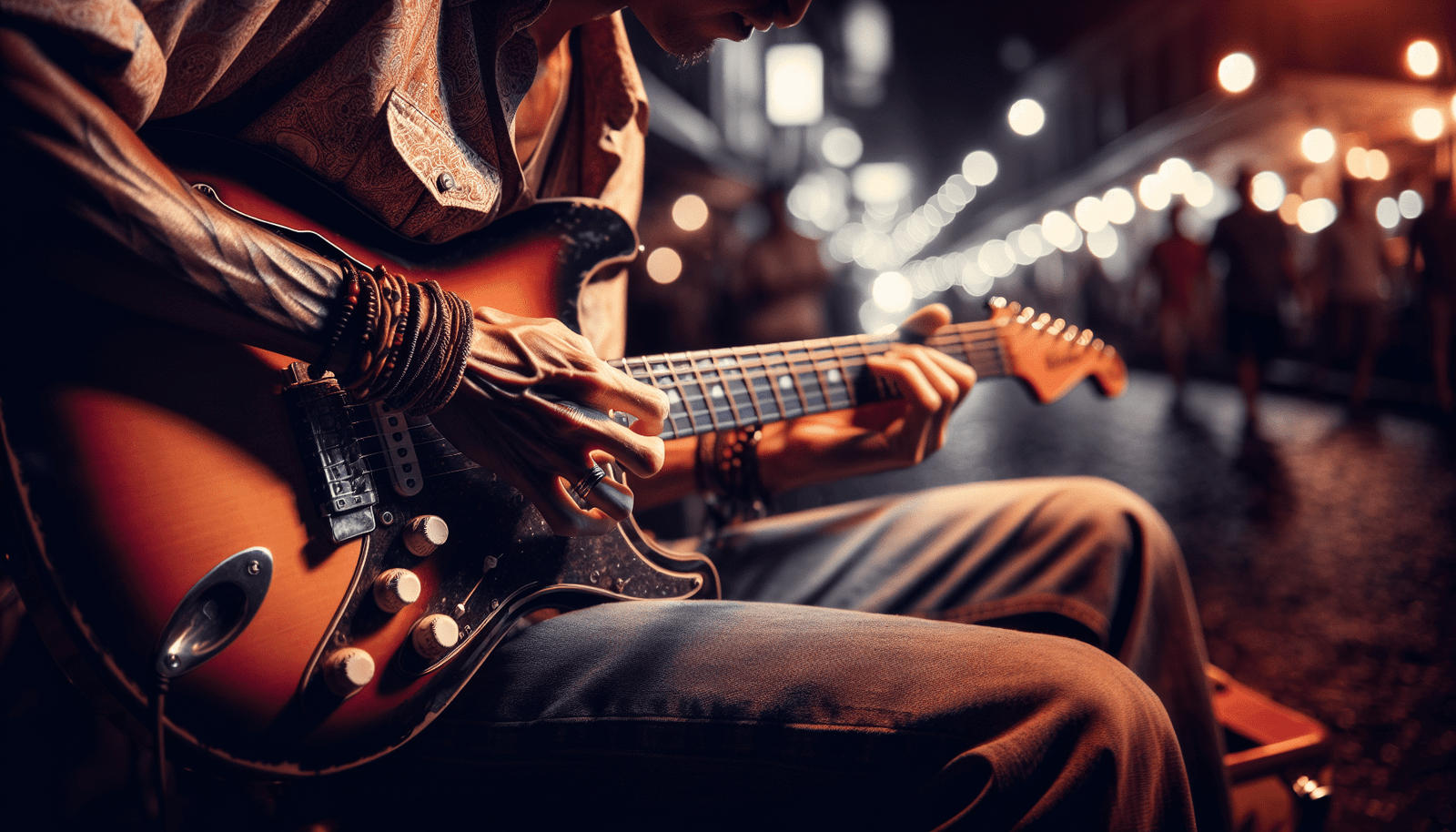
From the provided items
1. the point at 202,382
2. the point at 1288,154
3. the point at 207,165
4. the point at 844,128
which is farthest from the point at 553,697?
the point at 844,128

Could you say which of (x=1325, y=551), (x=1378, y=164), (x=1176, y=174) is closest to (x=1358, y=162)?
(x=1378, y=164)

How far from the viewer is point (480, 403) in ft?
2.50

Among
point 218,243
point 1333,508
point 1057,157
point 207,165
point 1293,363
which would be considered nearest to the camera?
point 218,243

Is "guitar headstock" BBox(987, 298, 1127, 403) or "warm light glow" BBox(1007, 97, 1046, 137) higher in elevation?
"warm light glow" BBox(1007, 97, 1046, 137)

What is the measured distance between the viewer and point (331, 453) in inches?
29.4

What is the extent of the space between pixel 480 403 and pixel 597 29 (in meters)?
0.75

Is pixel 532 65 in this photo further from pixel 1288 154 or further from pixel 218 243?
pixel 1288 154

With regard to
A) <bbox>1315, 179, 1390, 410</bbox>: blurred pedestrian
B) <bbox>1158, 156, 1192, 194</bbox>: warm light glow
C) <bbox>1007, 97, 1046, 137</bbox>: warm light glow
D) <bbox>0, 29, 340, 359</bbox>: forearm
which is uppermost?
<bbox>1007, 97, 1046, 137</bbox>: warm light glow

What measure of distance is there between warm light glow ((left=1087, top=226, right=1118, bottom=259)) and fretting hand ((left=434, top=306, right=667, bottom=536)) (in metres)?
18.8

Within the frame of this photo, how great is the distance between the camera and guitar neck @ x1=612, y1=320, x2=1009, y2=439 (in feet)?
3.33

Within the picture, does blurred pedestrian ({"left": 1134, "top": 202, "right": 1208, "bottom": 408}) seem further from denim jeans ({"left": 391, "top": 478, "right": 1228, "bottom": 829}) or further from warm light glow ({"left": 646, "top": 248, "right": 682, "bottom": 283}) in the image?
denim jeans ({"left": 391, "top": 478, "right": 1228, "bottom": 829})

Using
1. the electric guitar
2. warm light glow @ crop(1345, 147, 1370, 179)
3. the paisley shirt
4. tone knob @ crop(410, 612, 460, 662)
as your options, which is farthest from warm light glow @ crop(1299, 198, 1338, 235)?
tone knob @ crop(410, 612, 460, 662)

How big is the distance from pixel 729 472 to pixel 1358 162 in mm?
13195

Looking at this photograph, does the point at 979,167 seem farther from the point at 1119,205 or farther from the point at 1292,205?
the point at 1292,205
